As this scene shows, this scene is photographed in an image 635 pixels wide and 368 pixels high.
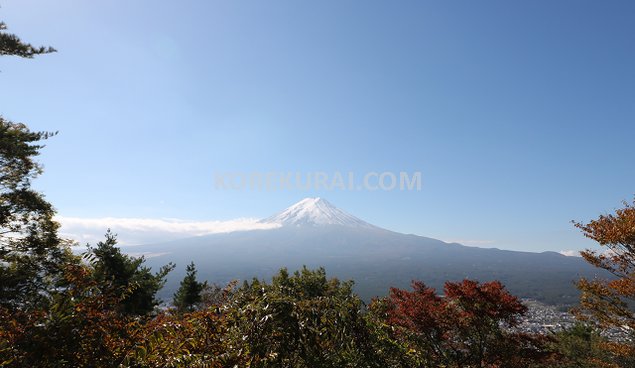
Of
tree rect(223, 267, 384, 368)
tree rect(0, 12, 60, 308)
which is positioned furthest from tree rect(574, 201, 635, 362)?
tree rect(0, 12, 60, 308)

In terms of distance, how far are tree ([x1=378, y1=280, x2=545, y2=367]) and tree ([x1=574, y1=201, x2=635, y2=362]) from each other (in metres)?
3.12

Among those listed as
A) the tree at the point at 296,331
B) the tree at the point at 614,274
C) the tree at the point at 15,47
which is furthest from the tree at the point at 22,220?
the tree at the point at 614,274

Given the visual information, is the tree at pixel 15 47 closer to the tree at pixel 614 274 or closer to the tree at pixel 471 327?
the tree at pixel 471 327

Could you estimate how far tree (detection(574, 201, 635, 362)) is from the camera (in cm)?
1297

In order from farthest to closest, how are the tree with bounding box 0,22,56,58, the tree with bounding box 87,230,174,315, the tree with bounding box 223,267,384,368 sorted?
the tree with bounding box 87,230,174,315 < the tree with bounding box 0,22,56,58 < the tree with bounding box 223,267,384,368

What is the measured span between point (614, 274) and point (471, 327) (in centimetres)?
637

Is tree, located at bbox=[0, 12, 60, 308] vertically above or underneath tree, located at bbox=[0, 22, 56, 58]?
underneath

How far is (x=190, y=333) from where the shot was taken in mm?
3629

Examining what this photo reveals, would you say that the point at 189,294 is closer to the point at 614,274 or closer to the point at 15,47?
the point at 15,47

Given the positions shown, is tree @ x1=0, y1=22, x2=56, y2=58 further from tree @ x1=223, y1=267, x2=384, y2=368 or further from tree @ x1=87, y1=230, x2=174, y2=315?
tree @ x1=223, y1=267, x2=384, y2=368

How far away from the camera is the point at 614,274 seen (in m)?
13.6

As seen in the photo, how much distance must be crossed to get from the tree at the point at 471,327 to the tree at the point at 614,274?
312cm

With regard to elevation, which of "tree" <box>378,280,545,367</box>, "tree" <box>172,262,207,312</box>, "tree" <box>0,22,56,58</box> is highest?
"tree" <box>0,22,56,58</box>

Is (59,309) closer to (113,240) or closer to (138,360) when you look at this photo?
(138,360)
